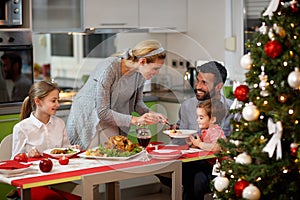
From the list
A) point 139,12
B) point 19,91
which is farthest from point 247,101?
point 139,12

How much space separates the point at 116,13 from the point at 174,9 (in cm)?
70

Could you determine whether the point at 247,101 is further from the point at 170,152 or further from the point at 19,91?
the point at 19,91

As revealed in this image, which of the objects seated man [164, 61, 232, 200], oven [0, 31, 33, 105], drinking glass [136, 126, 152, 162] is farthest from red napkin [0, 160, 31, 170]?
oven [0, 31, 33, 105]

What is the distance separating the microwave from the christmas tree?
9.12 ft

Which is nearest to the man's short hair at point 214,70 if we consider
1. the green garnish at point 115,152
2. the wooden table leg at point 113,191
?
the green garnish at point 115,152

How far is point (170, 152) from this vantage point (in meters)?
4.26

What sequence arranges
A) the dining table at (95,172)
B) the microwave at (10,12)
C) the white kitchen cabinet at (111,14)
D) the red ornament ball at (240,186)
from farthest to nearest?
the white kitchen cabinet at (111,14) < the microwave at (10,12) < the dining table at (95,172) < the red ornament ball at (240,186)

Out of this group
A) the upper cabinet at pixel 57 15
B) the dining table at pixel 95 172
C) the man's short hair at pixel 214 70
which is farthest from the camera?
the upper cabinet at pixel 57 15

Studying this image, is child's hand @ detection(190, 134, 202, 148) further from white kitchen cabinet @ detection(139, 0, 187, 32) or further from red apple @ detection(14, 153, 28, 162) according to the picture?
white kitchen cabinet @ detection(139, 0, 187, 32)

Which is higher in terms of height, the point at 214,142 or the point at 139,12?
the point at 139,12

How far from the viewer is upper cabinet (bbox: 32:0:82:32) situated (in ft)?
18.9

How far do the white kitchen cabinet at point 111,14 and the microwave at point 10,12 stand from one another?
64cm

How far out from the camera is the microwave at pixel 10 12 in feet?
17.7

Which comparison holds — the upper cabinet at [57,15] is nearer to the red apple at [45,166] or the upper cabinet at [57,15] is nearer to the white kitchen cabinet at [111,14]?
the white kitchen cabinet at [111,14]
